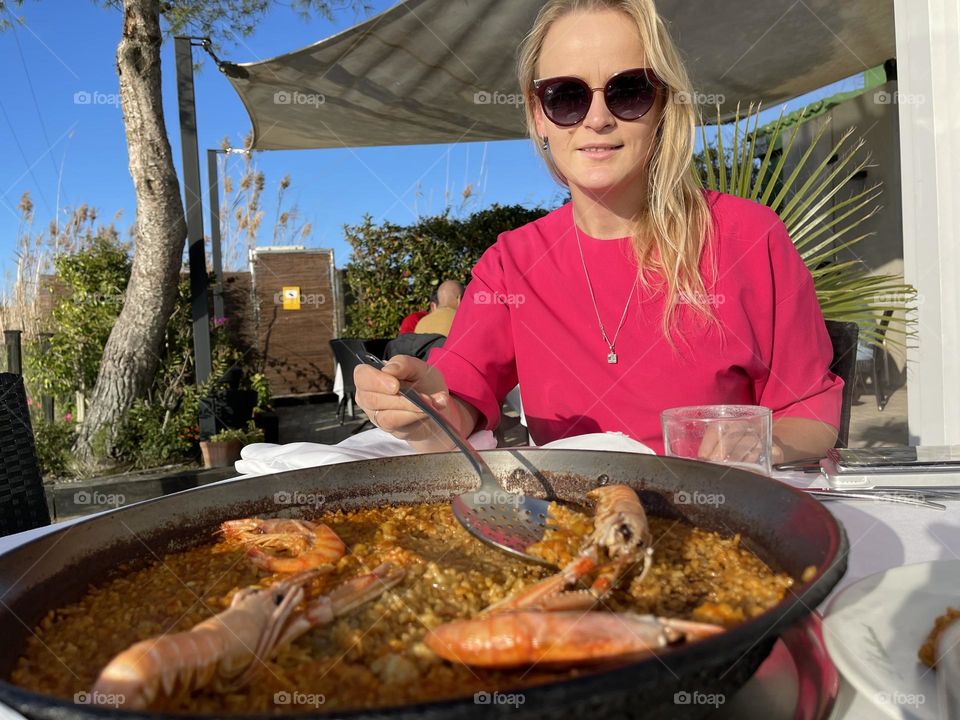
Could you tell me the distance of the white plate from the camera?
557 mm

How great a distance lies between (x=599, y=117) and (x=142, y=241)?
206 inches

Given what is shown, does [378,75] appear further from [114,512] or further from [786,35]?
[114,512]

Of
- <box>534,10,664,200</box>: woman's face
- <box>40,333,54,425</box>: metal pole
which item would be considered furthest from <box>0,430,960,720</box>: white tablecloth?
<box>40,333,54,425</box>: metal pole

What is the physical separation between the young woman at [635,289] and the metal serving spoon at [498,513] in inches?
21.1

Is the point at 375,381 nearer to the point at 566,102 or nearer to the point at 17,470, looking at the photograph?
the point at 566,102

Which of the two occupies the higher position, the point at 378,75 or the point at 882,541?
the point at 378,75

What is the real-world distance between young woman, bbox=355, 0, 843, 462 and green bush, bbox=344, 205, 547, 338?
8437 millimetres

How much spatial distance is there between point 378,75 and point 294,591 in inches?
254

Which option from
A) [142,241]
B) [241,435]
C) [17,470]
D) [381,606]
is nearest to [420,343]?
[241,435]

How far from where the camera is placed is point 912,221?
11.8ft

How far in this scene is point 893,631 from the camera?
2.10 ft

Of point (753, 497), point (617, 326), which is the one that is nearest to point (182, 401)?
point (617, 326)

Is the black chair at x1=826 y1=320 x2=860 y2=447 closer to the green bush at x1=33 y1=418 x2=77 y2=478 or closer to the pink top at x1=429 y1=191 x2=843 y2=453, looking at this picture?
the pink top at x1=429 y1=191 x2=843 y2=453

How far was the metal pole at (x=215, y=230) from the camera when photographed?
28.7 feet
